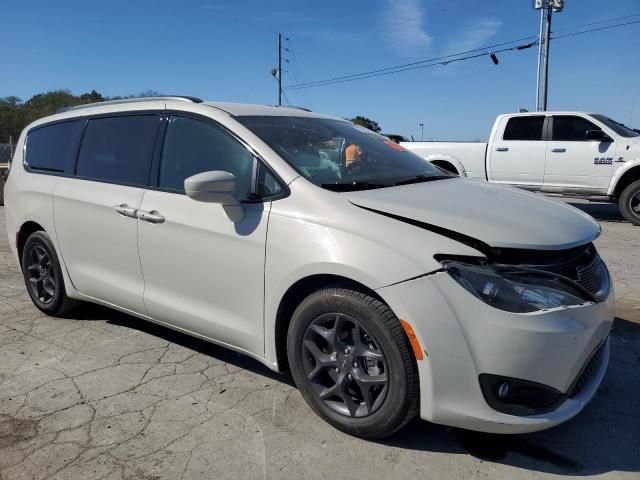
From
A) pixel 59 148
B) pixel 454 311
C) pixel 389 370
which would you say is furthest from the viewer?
pixel 59 148

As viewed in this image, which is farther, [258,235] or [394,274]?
[258,235]

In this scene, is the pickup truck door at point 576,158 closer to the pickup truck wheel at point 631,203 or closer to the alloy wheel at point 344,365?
the pickup truck wheel at point 631,203

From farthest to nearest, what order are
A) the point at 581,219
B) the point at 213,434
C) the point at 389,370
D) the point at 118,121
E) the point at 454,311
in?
the point at 118,121 → the point at 581,219 → the point at 213,434 → the point at 389,370 → the point at 454,311

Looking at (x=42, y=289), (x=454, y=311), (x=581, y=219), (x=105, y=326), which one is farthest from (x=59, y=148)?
(x=581, y=219)

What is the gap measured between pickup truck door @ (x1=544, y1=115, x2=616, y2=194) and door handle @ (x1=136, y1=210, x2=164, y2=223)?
8.84 m

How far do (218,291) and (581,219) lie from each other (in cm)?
208

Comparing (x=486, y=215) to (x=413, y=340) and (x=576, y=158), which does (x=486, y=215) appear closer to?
(x=413, y=340)

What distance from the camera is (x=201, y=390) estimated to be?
326cm

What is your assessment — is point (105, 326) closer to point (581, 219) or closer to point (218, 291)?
point (218, 291)

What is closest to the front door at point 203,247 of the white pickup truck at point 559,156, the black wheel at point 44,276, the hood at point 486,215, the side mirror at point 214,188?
the side mirror at point 214,188

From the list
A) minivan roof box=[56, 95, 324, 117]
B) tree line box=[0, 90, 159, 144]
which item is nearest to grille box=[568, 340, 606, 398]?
minivan roof box=[56, 95, 324, 117]

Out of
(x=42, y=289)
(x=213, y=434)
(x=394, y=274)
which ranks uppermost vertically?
(x=394, y=274)

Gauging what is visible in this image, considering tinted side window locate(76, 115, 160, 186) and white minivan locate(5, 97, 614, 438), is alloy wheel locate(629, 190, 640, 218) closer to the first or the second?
white minivan locate(5, 97, 614, 438)

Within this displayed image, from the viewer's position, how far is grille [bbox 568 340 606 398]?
8.29 ft
